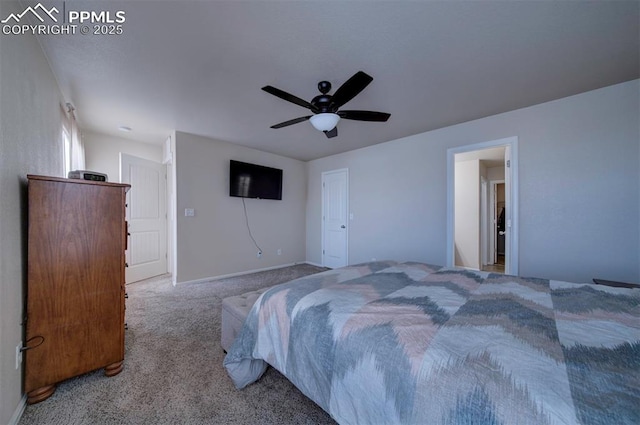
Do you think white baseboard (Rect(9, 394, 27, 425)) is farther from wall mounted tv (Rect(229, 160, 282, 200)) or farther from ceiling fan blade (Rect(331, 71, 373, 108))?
wall mounted tv (Rect(229, 160, 282, 200))

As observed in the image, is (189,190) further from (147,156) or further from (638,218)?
(638,218)

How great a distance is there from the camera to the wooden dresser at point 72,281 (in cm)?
141

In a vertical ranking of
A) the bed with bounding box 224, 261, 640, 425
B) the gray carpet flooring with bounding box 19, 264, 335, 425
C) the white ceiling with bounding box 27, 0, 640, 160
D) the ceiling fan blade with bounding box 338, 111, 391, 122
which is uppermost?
the white ceiling with bounding box 27, 0, 640, 160

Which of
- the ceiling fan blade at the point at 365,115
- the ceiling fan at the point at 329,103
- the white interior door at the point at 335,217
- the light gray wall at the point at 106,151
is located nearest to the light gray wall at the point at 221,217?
the white interior door at the point at 335,217

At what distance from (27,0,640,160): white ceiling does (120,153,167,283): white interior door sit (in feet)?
3.34


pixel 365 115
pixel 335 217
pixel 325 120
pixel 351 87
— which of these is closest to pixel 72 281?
pixel 325 120

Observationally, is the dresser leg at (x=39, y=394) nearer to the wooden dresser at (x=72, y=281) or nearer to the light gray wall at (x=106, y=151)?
the wooden dresser at (x=72, y=281)

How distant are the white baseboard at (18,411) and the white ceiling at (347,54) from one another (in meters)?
2.39

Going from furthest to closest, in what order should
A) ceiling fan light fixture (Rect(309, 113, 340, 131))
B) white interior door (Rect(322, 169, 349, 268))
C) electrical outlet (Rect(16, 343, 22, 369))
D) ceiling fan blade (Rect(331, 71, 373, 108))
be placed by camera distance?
white interior door (Rect(322, 169, 349, 268)) < ceiling fan light fixture (Rect(309, 113, 340, 131)) < ceiling fan blade (Rect(331, 71, 373, 108)) < electrical outlet (Rect(16, 343, 22, 369))

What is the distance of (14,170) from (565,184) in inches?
182

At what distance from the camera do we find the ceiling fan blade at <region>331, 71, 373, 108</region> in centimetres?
164

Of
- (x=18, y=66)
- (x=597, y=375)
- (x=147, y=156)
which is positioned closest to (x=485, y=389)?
(x=597, y=375)

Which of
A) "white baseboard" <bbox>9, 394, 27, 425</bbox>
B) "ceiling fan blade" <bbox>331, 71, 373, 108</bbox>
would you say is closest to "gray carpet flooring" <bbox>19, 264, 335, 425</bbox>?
"white baseboard" <bbox>9, 394, 27, 425</bbox>

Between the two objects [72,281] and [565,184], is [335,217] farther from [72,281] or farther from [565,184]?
[72,281]
